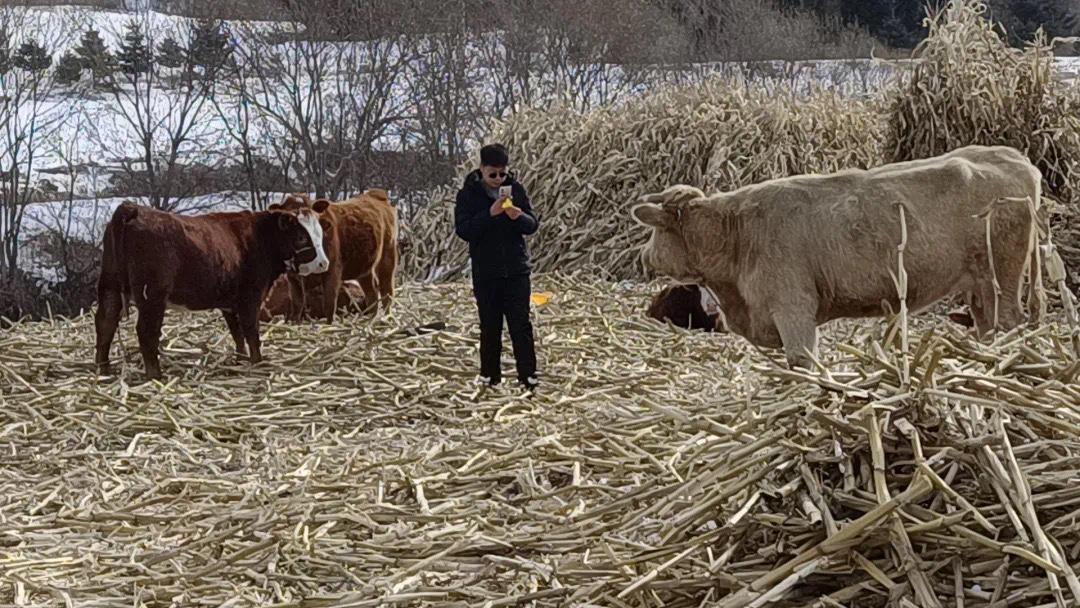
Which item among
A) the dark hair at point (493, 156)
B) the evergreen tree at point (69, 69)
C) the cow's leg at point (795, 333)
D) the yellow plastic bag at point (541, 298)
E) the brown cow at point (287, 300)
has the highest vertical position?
the evergreen tree at point (69, 69)

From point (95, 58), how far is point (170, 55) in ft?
4.32

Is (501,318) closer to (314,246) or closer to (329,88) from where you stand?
(314,246)

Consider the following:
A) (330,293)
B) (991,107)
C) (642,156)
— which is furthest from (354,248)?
(991,107)

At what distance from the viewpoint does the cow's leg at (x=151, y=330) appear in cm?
994

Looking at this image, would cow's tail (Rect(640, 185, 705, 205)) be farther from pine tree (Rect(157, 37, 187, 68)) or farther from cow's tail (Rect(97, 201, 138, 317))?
pine tree (Rect(157, 37, 187, 68))

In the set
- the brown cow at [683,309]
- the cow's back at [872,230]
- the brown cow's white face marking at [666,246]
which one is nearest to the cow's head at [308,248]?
the brown cow at [683,309]

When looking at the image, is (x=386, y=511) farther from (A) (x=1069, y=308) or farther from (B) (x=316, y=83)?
(B) (x=316, y=83)

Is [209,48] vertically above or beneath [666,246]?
above

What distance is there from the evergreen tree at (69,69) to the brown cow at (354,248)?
40.5 ft

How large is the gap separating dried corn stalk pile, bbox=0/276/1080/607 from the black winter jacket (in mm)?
839

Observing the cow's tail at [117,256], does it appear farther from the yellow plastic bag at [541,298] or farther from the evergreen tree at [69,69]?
the evergreen tree at [69,69]

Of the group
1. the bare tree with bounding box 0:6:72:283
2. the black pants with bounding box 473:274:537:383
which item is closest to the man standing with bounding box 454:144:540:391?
the black pants with bounding box 473:274:537:383

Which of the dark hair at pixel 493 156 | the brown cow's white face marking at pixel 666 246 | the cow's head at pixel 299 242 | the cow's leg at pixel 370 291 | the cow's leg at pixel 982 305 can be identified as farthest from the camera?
the cow's leg at pixel 370 291

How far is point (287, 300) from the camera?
12836 mm
